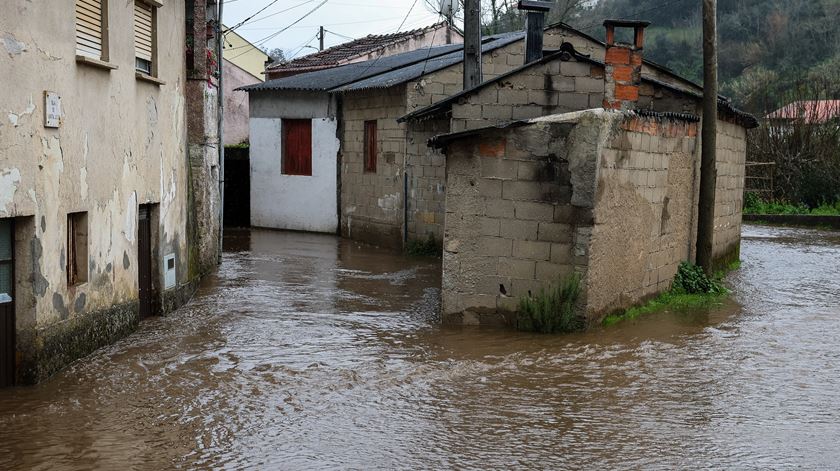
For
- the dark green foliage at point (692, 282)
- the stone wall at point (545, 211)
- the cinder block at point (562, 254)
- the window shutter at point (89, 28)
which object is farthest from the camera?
the dark green foliage at point (692, 282)

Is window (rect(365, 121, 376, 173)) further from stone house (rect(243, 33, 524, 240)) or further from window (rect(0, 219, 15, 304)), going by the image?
window (rect(0, 219, 15, 304))

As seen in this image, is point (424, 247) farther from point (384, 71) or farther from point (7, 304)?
point (7, 304)

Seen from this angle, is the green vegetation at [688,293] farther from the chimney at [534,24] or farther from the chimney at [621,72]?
the chimney at [534,24]

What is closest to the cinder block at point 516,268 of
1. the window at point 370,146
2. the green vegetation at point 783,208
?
the window at point 370,146

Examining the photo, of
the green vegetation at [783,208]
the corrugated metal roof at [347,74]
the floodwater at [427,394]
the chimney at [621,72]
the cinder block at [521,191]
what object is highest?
the corrugated metal roof at [347,74]

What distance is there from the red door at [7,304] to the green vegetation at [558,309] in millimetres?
5536

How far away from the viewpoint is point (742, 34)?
182 ft

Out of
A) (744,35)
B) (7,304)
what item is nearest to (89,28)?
(7,304)

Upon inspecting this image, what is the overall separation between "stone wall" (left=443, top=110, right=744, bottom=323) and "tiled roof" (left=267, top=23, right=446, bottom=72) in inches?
788

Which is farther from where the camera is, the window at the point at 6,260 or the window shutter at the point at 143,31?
the window shutter at the point at 143,31

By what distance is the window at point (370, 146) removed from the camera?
22.2 meters

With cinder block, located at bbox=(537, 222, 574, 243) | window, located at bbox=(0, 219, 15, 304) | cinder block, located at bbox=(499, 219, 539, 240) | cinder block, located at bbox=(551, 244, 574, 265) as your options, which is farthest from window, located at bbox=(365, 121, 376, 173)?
window, located at bbox=(0, 219, 15, 304)

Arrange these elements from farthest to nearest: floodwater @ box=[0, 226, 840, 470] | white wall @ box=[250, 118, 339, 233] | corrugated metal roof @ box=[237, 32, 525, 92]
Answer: white wall @ box=[250, 118, 339, 233] < corrugated metal roof @ box=[237, 32, 525, 92] < floodwater @ box=[0, 226, 840, 470]

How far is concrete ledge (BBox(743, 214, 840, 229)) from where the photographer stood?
25.9 metres
